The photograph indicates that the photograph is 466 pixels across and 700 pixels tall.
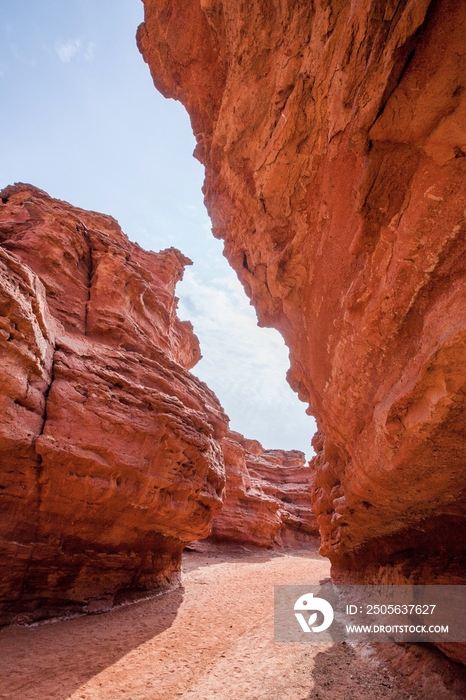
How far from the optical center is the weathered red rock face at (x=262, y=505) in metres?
26.6

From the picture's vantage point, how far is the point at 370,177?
471 centimetres

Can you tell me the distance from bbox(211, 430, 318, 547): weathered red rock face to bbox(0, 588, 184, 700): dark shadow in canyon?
60.5 ft

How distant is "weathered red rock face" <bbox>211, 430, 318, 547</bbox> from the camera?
87.4ft

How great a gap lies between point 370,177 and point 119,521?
33.7ft

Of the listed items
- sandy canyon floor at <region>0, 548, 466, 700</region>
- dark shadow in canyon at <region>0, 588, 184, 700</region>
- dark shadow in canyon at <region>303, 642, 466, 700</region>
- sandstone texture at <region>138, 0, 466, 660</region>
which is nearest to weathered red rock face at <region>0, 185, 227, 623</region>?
dark shadow in canyon at <region>0, 588, 184, 700</region>

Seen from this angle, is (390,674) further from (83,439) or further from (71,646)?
(83,439)

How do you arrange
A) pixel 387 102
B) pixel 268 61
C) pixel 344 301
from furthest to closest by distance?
pixel 268 61
pixel 344 301
pixel 387 102

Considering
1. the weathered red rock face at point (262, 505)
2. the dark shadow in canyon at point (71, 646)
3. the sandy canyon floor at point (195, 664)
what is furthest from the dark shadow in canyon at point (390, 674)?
the weathered red rock face at point (262, 505)

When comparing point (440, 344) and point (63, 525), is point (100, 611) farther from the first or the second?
point (440, 344)

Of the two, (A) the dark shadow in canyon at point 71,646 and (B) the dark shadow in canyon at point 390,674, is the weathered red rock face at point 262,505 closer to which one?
(A) the dark shadow in canyon at point 71,646

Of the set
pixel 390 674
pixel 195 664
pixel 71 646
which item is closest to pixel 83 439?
pixel 71 646

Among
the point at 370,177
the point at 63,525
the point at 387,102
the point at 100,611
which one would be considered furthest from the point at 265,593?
the point at 387,102

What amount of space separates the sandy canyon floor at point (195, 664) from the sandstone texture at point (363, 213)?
1520 mm

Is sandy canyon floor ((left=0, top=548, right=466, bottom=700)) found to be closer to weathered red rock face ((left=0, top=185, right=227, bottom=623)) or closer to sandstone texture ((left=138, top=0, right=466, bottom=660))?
weathered red rock face ((left=0, top=185, right=227, bottom=623))
